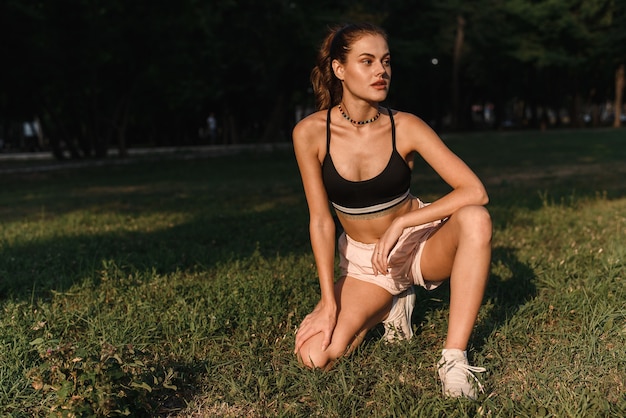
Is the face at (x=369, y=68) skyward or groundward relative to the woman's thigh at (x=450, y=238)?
skyward

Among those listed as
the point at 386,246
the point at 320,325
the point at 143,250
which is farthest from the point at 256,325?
the point at 143,250

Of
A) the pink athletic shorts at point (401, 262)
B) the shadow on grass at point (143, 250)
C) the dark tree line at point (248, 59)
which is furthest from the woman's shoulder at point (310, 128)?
the dark tree line at point (248, 59)

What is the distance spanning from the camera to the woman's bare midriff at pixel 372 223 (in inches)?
167

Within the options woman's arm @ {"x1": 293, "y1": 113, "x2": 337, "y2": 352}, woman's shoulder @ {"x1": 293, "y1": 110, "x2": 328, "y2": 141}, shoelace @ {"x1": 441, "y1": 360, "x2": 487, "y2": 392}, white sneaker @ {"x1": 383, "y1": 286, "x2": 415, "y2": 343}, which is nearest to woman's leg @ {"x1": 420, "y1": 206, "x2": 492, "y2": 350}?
shoelace @ {"x1": 441, "y1": 360, "x2": 487, "y2": 392}

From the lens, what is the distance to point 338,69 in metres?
4.16

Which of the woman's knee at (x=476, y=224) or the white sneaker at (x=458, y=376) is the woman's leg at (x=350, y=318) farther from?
the woman's knee at (x=476, y=224)

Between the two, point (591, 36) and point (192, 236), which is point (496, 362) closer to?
point (192, 236)

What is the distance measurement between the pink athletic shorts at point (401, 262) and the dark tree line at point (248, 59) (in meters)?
8.52

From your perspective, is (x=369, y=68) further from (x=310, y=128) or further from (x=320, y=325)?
(x=320, y=325)

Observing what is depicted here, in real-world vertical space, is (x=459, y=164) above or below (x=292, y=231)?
above

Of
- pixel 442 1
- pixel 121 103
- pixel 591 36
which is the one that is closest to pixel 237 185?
pixel 121 103

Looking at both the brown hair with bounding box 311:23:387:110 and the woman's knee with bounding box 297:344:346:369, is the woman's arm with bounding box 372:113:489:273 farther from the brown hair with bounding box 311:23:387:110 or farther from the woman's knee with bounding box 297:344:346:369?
the brown hair with bounding box 311:23:387:110

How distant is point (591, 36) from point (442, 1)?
38.9ft

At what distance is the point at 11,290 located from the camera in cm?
574
